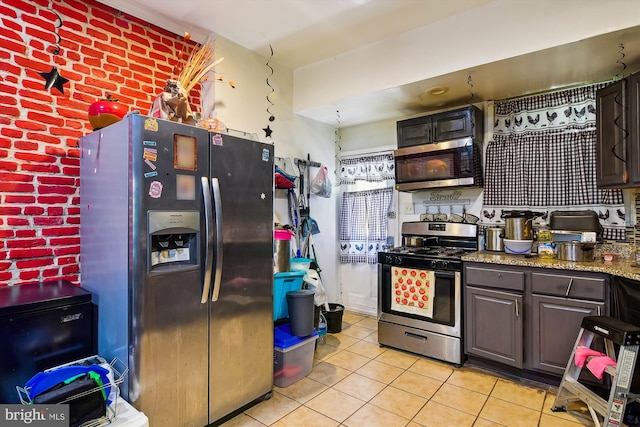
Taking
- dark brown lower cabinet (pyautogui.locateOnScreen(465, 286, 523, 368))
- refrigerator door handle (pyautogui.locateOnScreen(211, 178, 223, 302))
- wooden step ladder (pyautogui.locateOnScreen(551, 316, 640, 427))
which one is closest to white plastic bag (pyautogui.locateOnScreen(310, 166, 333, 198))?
dark brown lower cabinet (pyautogui.locateOnScreen(465, 286, 523, 368))

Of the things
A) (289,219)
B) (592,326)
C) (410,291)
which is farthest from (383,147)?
(592,326)

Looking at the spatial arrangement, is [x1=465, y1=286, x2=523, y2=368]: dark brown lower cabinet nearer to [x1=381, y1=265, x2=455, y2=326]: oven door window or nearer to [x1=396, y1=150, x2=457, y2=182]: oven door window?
[x1=381, y1=265, x2=455, y2=326]: oven door window

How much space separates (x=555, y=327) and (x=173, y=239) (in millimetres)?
2766

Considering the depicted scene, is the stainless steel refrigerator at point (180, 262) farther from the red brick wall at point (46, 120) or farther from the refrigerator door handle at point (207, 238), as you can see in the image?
the red brick wall at point (46, 120)

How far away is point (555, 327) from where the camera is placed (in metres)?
2.53

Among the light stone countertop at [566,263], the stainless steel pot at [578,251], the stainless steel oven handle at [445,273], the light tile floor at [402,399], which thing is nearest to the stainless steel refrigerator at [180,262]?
the light tile floor at [402,399]

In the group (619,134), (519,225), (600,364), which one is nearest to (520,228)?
(519,225)

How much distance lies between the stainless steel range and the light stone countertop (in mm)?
219

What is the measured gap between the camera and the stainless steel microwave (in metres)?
3.24

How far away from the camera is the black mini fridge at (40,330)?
1.70m

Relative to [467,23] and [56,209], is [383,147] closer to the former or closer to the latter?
[467,23]

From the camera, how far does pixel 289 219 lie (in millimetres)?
3781

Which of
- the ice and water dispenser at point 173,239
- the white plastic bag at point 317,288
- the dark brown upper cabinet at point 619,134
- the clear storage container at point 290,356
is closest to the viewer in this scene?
the ice and water dispenser at point 173,239

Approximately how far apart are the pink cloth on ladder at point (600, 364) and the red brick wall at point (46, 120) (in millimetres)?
3377
